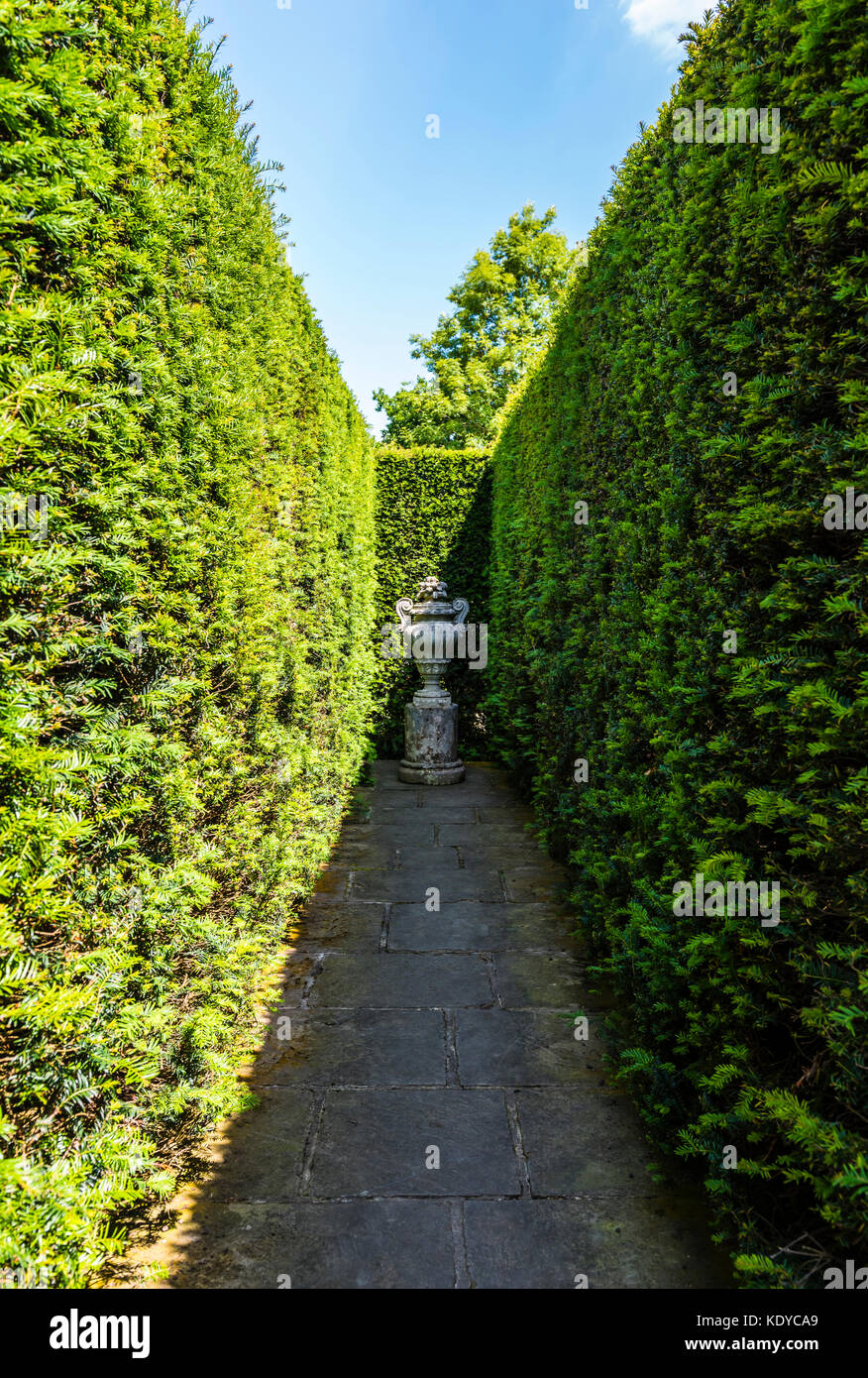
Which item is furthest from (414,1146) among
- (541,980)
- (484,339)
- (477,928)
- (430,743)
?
(484,339)

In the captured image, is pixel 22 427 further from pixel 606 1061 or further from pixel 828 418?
pixel 606 1061

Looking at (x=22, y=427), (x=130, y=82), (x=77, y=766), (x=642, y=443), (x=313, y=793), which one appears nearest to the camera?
(x=22, y=427)

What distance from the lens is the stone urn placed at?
27.8 feet

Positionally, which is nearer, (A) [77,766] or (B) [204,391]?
(A) [77,766]

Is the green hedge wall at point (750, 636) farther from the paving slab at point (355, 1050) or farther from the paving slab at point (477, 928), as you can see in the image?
the paving slab at point (355, 1050)

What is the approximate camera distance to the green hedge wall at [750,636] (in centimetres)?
155

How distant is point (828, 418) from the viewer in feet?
5.59

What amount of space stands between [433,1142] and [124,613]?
87.9 inches

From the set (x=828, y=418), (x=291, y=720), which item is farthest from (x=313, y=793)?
(x=828, y=418)

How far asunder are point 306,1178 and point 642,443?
3.38 metres

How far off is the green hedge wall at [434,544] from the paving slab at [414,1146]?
7.05 metres

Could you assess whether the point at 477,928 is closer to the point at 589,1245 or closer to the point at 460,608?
the point at 589,1245

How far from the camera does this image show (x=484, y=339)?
23625mm

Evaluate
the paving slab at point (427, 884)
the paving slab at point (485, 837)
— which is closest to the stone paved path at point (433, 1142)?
the paving slab at point (427, 884)
